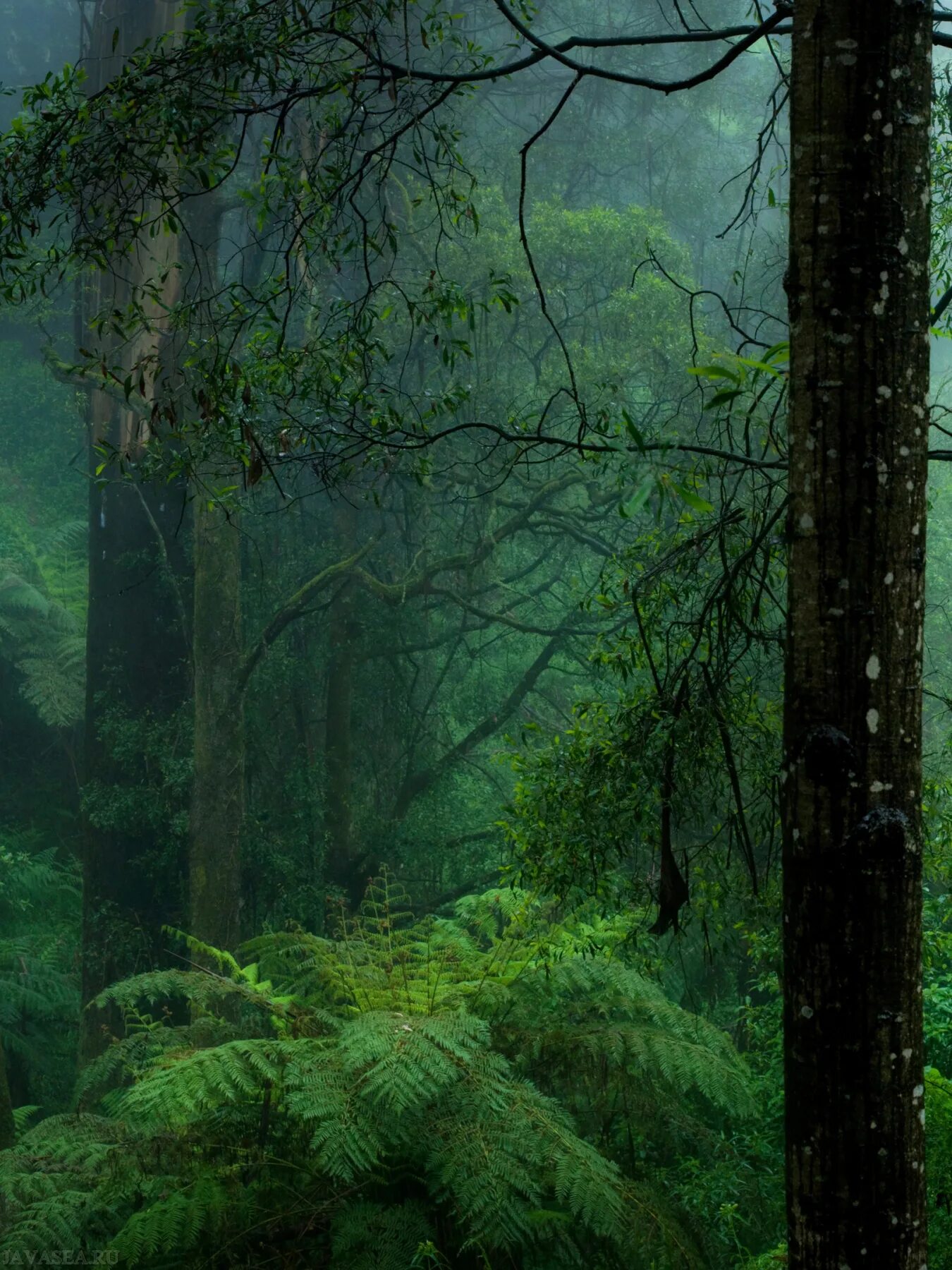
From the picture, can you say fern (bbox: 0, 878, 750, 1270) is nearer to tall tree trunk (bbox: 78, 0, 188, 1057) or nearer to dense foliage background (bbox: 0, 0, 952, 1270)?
dense foliage background (bbox: 0, 0, 952, 1270)

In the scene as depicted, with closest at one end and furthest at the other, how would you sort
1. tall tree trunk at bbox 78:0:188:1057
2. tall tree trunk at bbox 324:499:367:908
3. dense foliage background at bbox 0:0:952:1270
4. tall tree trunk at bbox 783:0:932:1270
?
tall tree trunk at bbox 783:0:932:1270 → dense foliage background at bbox 0:0:952:1270 → tall tree trunk at bbox 78:0:188:1057 → tall tree trunk at bbox 324:499:367:908

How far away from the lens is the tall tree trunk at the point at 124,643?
1117 centimetres

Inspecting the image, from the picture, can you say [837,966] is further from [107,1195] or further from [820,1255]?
[107,1195]

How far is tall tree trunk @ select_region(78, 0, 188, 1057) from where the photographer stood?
36.7ft

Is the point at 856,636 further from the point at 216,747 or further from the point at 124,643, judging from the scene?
the point at 124,643

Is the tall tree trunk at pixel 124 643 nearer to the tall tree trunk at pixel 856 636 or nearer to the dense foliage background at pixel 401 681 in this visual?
the dense foliage background at pixel 401 681

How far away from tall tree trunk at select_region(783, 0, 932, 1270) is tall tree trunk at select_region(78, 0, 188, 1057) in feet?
31.8

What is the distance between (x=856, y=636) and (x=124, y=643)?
10617mm

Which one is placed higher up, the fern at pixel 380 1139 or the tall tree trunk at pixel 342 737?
the tall tree trunk at pixel 342 737

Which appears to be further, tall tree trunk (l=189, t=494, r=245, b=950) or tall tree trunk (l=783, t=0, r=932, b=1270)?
tall tree trunk (l=189, t=494, r=245, b=950)

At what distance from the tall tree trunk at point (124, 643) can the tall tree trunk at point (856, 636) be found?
970 cm

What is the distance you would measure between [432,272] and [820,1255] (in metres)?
3.01

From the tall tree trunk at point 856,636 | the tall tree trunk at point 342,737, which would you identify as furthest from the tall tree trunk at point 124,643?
the tall tree trunk at point 856,636

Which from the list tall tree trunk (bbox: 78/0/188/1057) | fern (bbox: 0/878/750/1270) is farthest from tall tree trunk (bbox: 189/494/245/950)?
fern (bbox: 0/878/750/1270)
